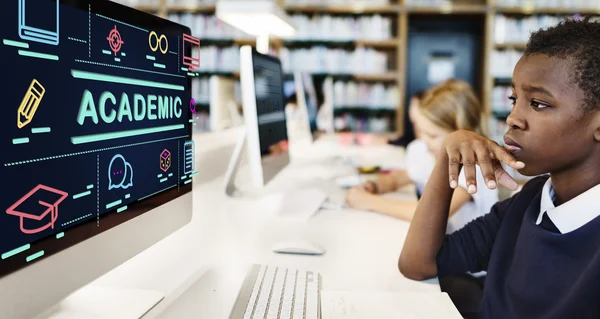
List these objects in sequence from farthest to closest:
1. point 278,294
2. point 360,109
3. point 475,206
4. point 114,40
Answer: point 360,109
point 475,206
point 278,294
point 114,40

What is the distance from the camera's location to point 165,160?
Result: 815 millimetres

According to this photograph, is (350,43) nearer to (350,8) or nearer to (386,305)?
(350,8)

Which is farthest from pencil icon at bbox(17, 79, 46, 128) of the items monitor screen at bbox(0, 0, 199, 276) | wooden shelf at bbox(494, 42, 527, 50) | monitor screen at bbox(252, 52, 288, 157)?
wooden shelf at bbox(494, 42, 527, 50)

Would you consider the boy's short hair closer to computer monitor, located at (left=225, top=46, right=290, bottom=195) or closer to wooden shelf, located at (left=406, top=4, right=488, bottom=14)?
computer monitor, located at (left=225, top=46, right=290, bottom=195)

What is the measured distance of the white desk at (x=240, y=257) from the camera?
2.65 feet

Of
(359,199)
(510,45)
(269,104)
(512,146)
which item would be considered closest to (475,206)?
(359,199)

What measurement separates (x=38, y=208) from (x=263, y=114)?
0.96m

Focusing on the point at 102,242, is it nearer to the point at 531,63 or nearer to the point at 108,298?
the point at 108,298

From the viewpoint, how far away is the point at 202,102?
16.4ft

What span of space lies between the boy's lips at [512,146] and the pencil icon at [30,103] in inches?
28.2

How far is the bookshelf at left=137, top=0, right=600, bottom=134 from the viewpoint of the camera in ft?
15.2

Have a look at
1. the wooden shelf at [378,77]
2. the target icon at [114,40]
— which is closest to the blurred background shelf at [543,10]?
the wooden shelf at [378,77]

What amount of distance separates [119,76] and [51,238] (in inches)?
9.1

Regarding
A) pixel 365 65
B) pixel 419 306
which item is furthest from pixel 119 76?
pixel 365 65
